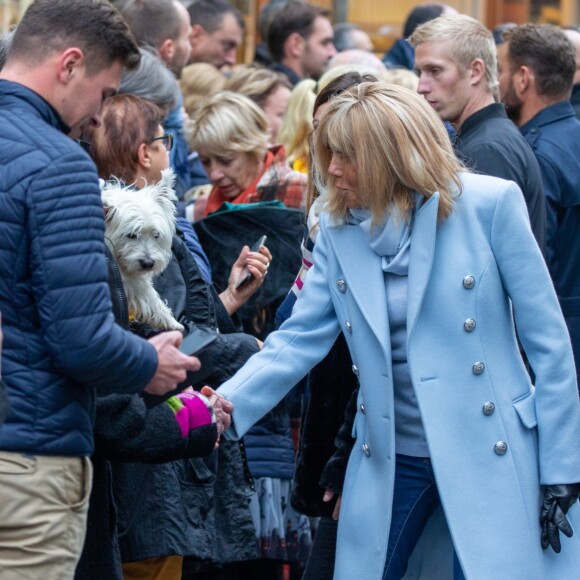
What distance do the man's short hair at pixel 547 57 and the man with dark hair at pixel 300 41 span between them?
9.82 feet

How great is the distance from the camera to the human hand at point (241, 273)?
475 centimetres

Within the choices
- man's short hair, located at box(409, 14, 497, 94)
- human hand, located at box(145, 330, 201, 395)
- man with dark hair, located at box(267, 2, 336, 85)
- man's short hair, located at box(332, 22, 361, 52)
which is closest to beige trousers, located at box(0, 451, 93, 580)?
human hand, located at box(145, 330, 201, 395)

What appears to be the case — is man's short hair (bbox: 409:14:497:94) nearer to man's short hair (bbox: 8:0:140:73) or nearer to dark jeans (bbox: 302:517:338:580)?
dark jeans (bbox: 302:517:338:580)

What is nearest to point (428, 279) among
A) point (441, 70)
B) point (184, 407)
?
point (184, 407)

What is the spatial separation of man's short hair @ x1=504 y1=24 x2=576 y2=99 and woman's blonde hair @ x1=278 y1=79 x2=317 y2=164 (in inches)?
39.2

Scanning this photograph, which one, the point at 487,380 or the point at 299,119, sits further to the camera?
the point at 299,119

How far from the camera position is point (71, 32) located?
10.2 ft

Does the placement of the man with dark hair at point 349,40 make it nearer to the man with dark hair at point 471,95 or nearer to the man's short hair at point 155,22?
the man's short hair at point 155,22

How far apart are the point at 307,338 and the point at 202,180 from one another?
10.4 feet

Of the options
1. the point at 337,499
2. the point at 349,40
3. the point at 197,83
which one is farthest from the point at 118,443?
the point at 349,40

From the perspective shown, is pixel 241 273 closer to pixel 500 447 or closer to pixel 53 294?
pixel 500 447

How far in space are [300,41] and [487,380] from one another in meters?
5.70

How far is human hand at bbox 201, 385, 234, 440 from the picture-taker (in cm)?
379

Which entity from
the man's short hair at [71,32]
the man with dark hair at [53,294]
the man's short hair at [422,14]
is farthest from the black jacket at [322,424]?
the man's short hair at [422,14]
